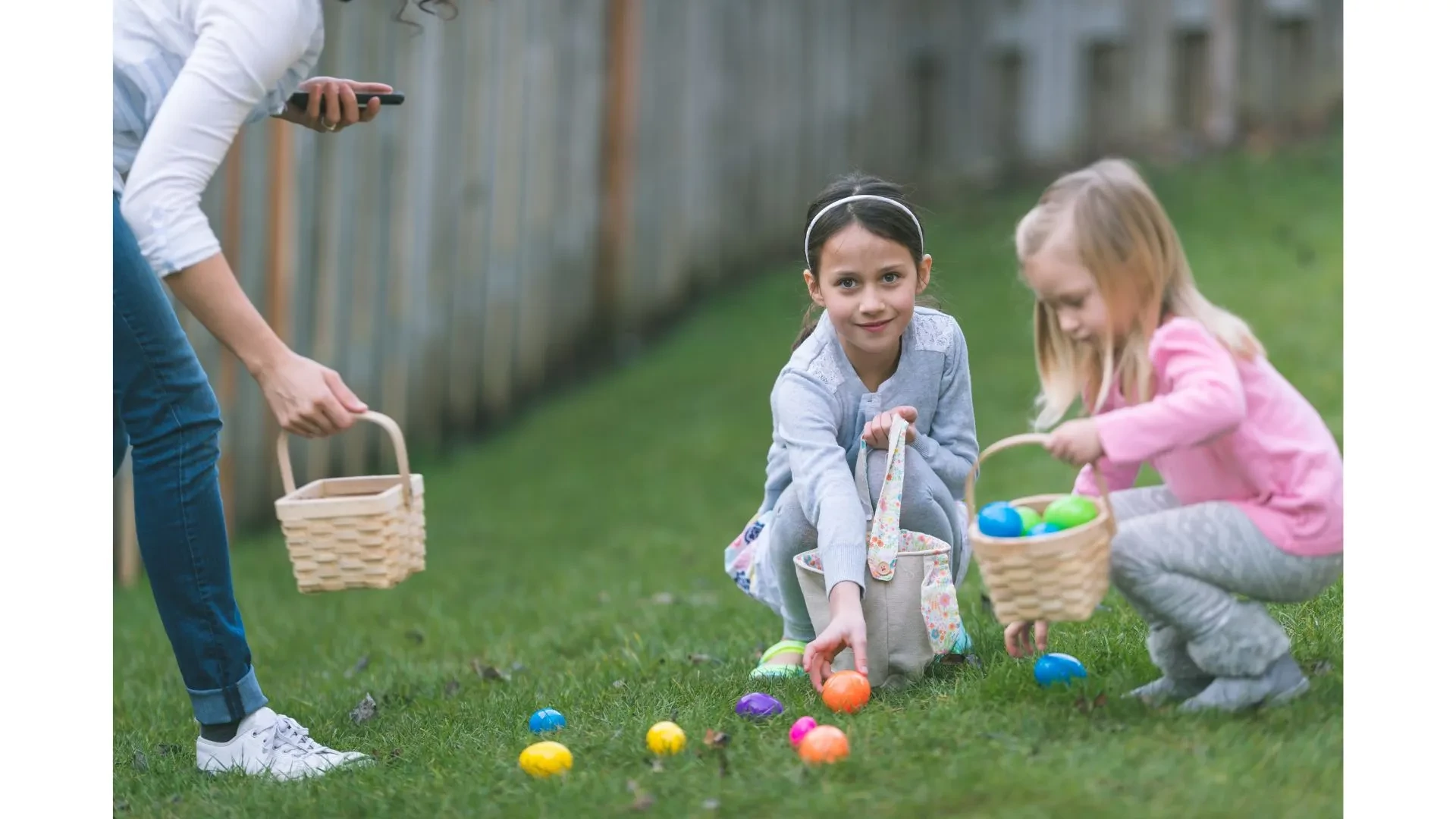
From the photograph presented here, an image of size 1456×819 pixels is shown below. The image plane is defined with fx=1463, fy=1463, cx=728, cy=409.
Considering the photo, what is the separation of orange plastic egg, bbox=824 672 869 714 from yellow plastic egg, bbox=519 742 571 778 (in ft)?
1.77

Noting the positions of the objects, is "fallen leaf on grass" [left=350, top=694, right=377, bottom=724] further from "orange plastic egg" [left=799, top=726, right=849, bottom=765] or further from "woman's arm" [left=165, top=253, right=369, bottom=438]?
"orange plastic egg" [left=799, top=726, right=849, bottom=765]

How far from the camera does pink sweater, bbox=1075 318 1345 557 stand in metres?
2.52

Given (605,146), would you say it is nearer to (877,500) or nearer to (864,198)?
(864,198)

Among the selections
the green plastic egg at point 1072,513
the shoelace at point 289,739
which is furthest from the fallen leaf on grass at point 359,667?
the green plastic egg at point 1072,513

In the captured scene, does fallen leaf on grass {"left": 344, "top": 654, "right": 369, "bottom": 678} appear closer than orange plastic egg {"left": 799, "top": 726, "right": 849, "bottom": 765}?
No

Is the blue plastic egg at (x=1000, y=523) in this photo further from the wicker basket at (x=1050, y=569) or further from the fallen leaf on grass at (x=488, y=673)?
the fallen leaf on grass at (x=488, y=673)

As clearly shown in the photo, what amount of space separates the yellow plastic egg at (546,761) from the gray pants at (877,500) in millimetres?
753

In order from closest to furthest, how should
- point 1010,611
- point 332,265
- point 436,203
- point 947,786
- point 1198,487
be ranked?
point 947,786
point 1010,611
point 1198,487
point 332,265
point 436,203

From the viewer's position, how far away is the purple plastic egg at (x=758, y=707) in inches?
118

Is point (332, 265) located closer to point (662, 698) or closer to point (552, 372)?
point (552, 372)

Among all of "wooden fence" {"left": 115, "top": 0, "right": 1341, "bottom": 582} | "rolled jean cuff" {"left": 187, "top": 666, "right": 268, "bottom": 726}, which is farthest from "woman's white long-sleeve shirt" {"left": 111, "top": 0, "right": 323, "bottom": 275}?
"wooden fence" {"left": 115, "top": 0, "right": 1341, "bottom": 582}
